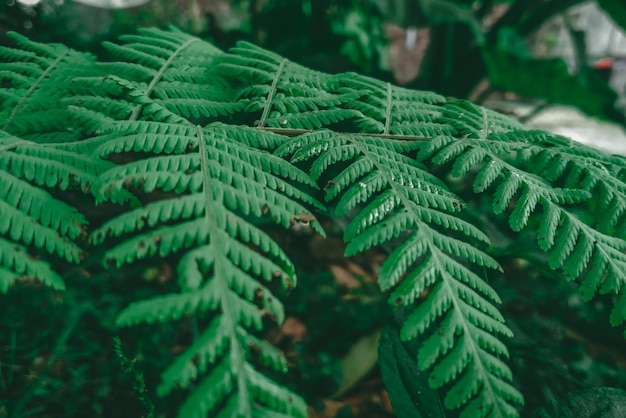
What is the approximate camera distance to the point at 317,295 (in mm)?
2090

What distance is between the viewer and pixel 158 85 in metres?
1.06

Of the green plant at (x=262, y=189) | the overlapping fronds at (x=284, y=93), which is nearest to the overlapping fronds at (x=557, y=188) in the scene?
the green plant at (x=262, y=189)

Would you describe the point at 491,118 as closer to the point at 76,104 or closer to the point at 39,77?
the point at 76,104

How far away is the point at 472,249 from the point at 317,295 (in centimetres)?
137

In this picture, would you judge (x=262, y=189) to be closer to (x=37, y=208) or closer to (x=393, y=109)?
(x=37, y=208)

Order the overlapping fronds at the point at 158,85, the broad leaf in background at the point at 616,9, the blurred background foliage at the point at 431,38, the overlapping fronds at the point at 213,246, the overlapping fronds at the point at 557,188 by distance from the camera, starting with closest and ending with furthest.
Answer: the overlapping fronds at the point at 213,246 → the overlapping fronds at the point at 557,188 → the overlapping fronds at the point at 158,85 → the blurred background foliage at the point at 431,38 → the broad leaf in background at the point at 616,9

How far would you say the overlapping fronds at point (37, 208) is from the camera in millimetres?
641

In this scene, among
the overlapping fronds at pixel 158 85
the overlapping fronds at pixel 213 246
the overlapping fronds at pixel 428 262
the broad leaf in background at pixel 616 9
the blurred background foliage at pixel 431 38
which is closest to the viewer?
the overlapping fronds at pixel 213 246

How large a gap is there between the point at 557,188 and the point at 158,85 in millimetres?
845

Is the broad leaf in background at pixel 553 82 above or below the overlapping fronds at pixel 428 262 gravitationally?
above

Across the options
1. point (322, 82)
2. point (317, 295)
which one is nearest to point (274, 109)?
point (322, 82)

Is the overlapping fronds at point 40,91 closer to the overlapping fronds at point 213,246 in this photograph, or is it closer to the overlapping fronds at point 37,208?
the overlapping fronds at point 37,208

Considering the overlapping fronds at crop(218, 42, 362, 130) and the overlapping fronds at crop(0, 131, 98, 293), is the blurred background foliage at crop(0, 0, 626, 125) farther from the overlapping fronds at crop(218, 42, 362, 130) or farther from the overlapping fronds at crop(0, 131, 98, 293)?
the overlapping fronds at crop(0, 131, 98, 293)

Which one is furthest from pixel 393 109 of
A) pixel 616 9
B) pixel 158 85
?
pixel 616 9
